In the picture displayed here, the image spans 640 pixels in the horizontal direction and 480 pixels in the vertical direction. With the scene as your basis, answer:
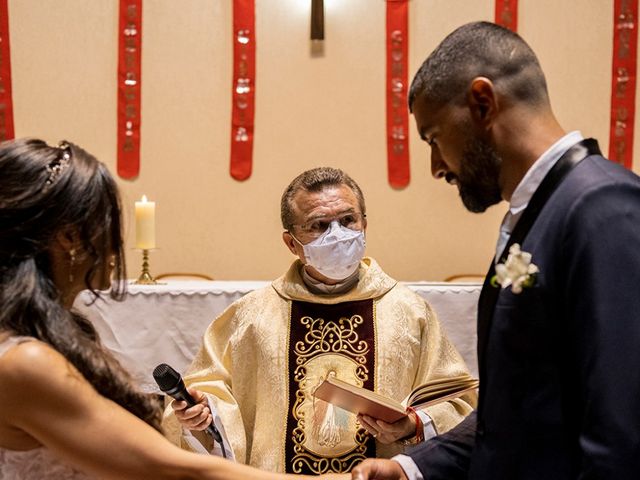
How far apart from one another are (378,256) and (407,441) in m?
4.23

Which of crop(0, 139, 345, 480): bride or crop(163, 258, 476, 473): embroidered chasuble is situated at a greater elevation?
crop(0, 139, 345, 480): bride

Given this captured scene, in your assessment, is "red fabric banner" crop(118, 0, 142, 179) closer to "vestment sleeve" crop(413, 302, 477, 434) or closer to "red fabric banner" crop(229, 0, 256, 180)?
"red fabric banner" crop(229, 0, 256, 180)

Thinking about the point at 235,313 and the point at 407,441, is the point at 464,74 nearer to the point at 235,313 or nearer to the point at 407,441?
the point at 407,441

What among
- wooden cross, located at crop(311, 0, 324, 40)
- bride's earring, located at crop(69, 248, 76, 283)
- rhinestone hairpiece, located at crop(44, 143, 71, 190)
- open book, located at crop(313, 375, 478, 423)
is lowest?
open book, located at crop(313, 375, 478, 423)

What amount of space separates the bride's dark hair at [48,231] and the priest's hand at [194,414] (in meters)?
0.98

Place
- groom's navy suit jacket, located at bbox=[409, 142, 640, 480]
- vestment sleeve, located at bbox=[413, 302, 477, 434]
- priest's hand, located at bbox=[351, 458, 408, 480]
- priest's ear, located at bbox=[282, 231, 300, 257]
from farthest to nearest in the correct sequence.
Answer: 1. priest's ear, located at bbox=[282, 231, 300, 257]
2. vestment sleeve, located at bbox=[413, 302, 477, 434]
3. priest's hand, located at bbox=[351, 458, 408, 480]
4. groom's navy suit jacket, located at bbox=[409, 142, 640, 480]

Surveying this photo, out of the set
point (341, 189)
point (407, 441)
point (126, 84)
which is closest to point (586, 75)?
point (126, 84)

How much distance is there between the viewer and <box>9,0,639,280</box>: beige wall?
6.99m

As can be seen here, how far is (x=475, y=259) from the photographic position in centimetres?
709

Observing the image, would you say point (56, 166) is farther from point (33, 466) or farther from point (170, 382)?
point (170, 382)

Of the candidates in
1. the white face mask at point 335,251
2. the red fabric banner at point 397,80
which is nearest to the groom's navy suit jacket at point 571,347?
the white face mask at point 335,251

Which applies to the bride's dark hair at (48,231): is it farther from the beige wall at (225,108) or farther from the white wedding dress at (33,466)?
the beige wall at (225,108)

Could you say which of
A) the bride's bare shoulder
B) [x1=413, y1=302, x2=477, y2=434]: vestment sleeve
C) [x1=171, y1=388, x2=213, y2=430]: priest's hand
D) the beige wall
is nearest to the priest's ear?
[x1=413, y1=302, x2=477, y2=434]: vestment sleeve

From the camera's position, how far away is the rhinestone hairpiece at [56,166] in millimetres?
1774
